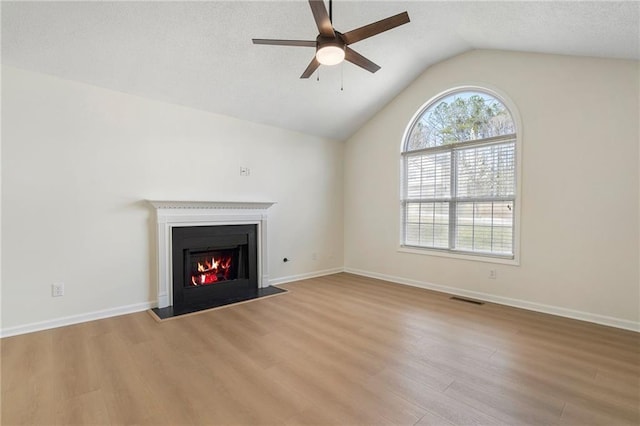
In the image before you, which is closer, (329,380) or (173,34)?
(329,380)

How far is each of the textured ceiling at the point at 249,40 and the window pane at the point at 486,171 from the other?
3.94 ft

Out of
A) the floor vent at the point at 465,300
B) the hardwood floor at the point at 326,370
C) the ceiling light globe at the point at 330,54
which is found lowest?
the hardwood floor at the point at 326,370

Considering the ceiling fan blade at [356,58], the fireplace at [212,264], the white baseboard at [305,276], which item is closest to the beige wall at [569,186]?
the white baseboard at [305,276]

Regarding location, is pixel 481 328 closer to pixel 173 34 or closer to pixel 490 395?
pixel 490 395

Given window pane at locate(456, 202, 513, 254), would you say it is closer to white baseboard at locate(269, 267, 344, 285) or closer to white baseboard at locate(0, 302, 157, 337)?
white baseboard at locate(269, 267, 344, 285)

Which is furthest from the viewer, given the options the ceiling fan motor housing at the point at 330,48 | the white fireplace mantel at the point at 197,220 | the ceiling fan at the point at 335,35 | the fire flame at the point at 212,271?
the fire flame at the point at 212,271

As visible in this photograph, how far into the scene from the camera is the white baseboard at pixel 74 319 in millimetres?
2875

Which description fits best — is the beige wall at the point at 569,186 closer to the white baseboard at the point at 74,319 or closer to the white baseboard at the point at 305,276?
the white baseboard at the point at 305,276

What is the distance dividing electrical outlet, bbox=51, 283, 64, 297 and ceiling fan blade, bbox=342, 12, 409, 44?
141 inches

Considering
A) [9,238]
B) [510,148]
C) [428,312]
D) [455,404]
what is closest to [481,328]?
[428,312]

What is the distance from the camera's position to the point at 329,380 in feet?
6.96

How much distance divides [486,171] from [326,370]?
3.29 meters

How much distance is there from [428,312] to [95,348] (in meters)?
3.29

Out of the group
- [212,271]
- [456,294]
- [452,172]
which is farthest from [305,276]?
[452,172]
